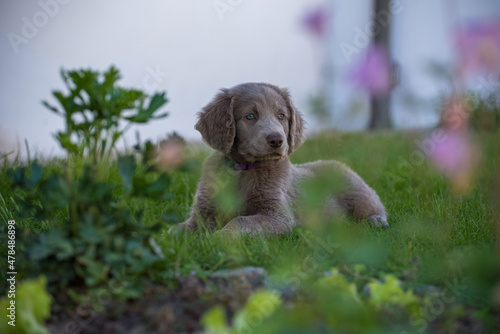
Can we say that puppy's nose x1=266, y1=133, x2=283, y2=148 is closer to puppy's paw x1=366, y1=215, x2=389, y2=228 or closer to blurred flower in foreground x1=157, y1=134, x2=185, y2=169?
puppy's paw x1=366, y1=215, x2=389, y2=228

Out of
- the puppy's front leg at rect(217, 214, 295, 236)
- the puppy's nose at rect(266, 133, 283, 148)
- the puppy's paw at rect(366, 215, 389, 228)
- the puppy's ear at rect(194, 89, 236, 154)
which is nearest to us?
the puppy's front leg at rect(217, 214, 295, 236)

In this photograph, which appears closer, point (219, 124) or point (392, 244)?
point (392, 244)

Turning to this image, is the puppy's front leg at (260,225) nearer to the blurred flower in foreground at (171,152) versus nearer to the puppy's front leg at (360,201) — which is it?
the puppy's front leg at (360,201)

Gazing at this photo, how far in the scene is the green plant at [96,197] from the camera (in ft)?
8.54

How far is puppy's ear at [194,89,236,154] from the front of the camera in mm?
4434

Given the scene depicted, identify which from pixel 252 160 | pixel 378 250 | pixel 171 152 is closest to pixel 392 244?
pixel 378 250

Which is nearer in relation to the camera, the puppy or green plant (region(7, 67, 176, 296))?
green plant (region(7, 67, 176, 296))

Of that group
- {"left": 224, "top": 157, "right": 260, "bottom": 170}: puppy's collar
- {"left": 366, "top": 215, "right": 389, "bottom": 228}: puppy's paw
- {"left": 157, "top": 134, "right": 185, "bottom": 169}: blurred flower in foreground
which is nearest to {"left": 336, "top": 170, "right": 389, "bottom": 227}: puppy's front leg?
{"left": 366, "top": 215, "right": 389, "bottom": 228}: puppy's paw

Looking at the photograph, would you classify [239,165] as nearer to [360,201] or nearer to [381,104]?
[360,201]

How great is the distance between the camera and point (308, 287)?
270 cm

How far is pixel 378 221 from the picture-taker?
15.2ft

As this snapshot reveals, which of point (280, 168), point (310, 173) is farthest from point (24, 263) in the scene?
point (310, 173)

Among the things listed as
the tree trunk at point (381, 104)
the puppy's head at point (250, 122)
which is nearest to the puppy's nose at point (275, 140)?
the puppy's head at point (250, 122)

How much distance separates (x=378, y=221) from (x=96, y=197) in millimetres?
2738
